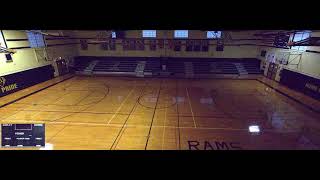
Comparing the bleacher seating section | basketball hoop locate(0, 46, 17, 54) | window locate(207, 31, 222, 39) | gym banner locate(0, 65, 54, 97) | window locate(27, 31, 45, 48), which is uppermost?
window locate(207, 31, 222, 39)

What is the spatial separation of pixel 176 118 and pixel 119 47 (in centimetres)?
1540

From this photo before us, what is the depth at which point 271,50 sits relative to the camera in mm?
18219

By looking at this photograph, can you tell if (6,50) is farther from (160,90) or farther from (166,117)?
(166,117)

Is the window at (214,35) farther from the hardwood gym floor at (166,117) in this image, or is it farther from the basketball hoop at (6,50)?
the basketball hoop at (6,50)

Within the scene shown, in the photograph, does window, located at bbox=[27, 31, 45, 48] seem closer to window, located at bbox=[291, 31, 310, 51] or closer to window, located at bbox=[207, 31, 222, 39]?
window, located at bbox=[207, 31, 222, 39]

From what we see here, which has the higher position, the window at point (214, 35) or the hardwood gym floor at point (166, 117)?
the window at point (214, 35)

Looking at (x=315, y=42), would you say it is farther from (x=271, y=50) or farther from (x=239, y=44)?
(x=239, y=44)

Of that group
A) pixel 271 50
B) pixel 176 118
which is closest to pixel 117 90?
pixel 176 118

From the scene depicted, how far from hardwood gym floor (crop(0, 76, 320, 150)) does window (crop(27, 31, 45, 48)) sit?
13.8 ft
